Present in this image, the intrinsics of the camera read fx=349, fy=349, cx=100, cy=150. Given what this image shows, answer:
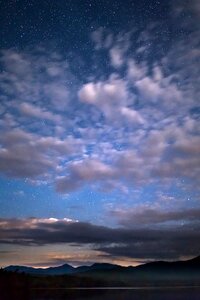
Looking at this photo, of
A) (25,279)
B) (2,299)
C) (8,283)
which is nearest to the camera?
(2,299)

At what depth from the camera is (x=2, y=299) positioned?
352 ft

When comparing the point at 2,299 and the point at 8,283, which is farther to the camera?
the point at 8,283

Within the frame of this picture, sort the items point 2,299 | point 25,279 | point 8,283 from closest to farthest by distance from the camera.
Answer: point 2,299, point 8,283, point 25,279

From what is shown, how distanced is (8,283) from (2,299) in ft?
37.8

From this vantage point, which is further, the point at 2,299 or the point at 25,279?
the point at 25,279

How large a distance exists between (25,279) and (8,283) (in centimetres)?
1028

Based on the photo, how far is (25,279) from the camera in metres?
128

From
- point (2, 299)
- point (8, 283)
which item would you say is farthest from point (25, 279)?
point (2, 299)

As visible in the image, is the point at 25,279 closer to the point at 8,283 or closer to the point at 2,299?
the point at 8,283

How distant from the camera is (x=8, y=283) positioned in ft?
390

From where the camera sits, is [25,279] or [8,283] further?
[25,279]
